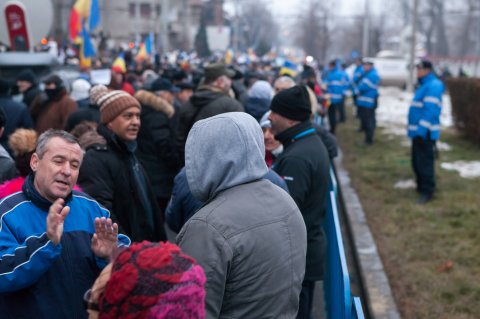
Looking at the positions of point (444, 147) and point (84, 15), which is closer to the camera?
point (84, 15)

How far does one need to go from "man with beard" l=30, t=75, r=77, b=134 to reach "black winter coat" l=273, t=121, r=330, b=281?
Result: 13.0 feet

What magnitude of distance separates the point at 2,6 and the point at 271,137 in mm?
8170

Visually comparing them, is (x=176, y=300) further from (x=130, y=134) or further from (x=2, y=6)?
(x=2, y=6)

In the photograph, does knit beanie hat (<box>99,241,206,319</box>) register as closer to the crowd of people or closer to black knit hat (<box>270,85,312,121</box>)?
the crowd of people

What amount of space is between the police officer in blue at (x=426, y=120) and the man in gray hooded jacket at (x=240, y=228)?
651cm

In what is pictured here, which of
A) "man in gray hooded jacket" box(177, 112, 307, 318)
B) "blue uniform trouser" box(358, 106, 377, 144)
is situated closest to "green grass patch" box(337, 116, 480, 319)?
"blue uniform trouser" box(358, 106, 377, 144)

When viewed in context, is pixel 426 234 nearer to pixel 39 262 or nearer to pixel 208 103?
pixel 208 103

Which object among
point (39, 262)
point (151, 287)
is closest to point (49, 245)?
point (39, 262)

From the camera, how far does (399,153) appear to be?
13.7 metres

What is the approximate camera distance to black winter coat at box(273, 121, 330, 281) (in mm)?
4426

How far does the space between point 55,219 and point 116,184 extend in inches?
64.1

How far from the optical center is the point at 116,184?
164 inches

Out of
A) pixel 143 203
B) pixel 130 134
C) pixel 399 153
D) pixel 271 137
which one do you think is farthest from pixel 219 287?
pixel 399 153

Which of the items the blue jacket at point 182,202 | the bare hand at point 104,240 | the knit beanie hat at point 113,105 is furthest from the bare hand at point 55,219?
the knit beanie hat at point 113,105
